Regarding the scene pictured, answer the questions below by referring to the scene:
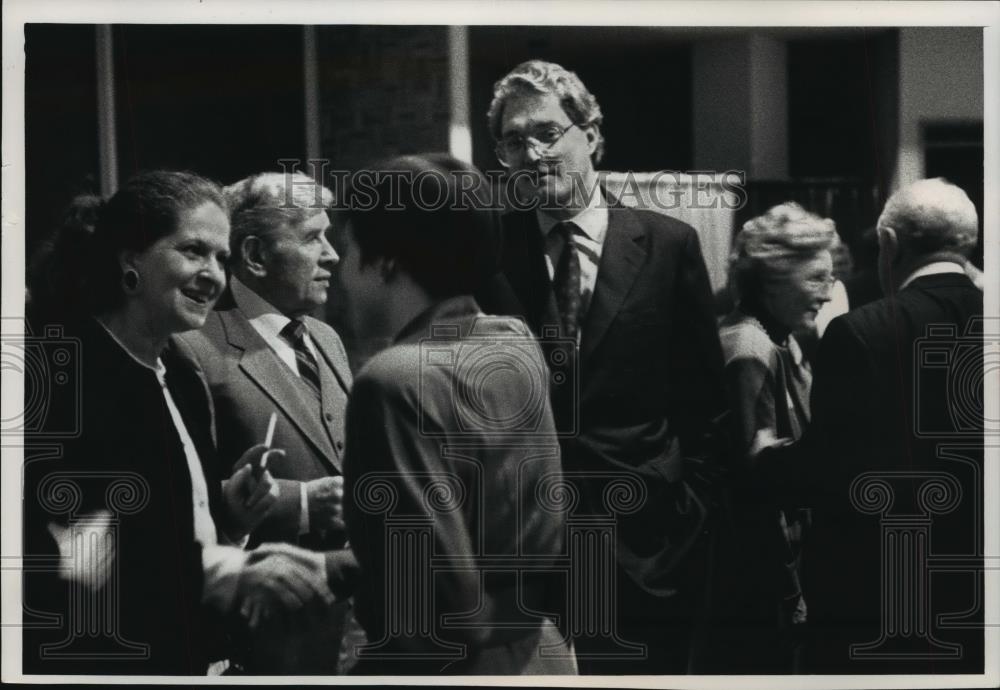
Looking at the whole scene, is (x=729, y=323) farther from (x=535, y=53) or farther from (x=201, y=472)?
(x=201, y=472)

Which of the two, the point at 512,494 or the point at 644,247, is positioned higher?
the point at 644,247

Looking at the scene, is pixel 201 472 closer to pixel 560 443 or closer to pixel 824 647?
pixel 560 443

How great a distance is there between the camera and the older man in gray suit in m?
5.00

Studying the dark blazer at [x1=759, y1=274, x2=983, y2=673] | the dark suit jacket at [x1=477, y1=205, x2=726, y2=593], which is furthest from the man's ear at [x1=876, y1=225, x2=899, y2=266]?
the dark suit jacket at [x1=477, y1=205, x2=726, y2=593]

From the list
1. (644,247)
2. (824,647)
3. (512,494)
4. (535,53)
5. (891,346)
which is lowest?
(824,647)

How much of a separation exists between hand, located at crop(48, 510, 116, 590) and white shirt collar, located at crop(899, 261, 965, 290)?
286 cm

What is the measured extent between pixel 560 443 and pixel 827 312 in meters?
1.02

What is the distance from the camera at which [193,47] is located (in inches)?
198

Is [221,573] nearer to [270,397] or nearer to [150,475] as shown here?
[150,475]

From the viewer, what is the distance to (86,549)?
509 cm

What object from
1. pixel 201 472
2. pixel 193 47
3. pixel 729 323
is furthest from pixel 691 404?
pixel 193 47

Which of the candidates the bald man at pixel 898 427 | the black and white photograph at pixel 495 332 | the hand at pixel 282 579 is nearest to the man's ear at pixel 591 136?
the black and white photograph at pixel 495 332

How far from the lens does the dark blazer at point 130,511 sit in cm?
504

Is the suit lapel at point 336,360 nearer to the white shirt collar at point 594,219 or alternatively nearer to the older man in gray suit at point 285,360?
the older man in gray suit at point 285,360
